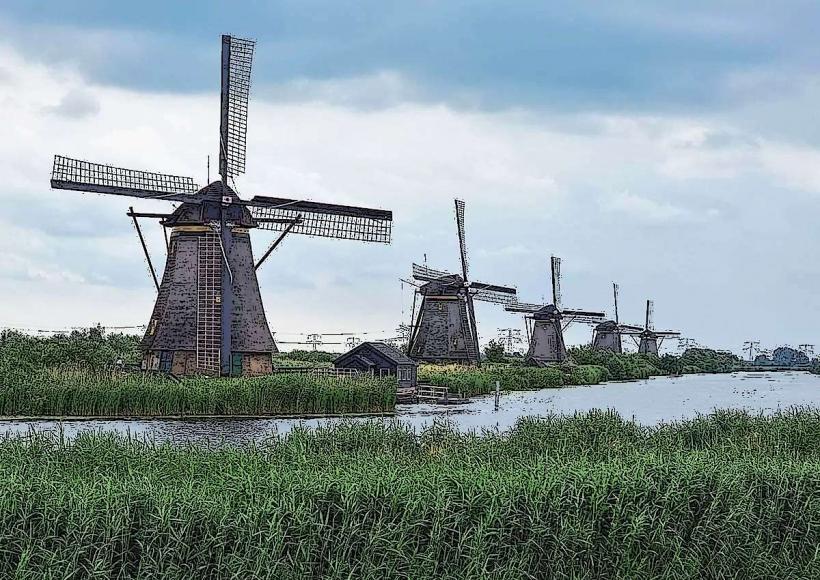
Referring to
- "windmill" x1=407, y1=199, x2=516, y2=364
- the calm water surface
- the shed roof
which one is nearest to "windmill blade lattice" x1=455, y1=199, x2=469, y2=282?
"windmill" x1=407, y1=199, x2=516, y2=364

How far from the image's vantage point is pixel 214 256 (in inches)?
1198

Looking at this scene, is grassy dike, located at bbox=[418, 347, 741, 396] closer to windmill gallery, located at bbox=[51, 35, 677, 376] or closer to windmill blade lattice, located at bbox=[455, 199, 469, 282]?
windmill blade lattice, located at bbox=[455, 199, 469, 282]

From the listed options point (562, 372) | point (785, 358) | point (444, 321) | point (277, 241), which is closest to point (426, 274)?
point (444, 321)

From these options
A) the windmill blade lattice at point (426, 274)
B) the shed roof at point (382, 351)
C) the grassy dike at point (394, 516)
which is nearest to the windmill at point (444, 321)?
the windmill blade lattice at point (426, 274)

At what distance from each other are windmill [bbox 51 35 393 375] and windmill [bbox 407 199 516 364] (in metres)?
19.4

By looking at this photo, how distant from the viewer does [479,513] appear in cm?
892

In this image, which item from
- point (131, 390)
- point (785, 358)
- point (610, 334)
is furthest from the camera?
point (785, 358)

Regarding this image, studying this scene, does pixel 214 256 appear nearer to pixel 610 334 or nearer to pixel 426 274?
pixel 426 274

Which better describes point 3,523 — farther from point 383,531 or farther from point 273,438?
point 273,438

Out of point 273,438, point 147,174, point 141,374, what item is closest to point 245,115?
point 147,174

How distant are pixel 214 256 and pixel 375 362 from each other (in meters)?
9.56

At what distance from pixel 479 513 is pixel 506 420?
19622 millimetres

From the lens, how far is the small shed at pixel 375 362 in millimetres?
37625

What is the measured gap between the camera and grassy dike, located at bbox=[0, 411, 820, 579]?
8.20 metres
